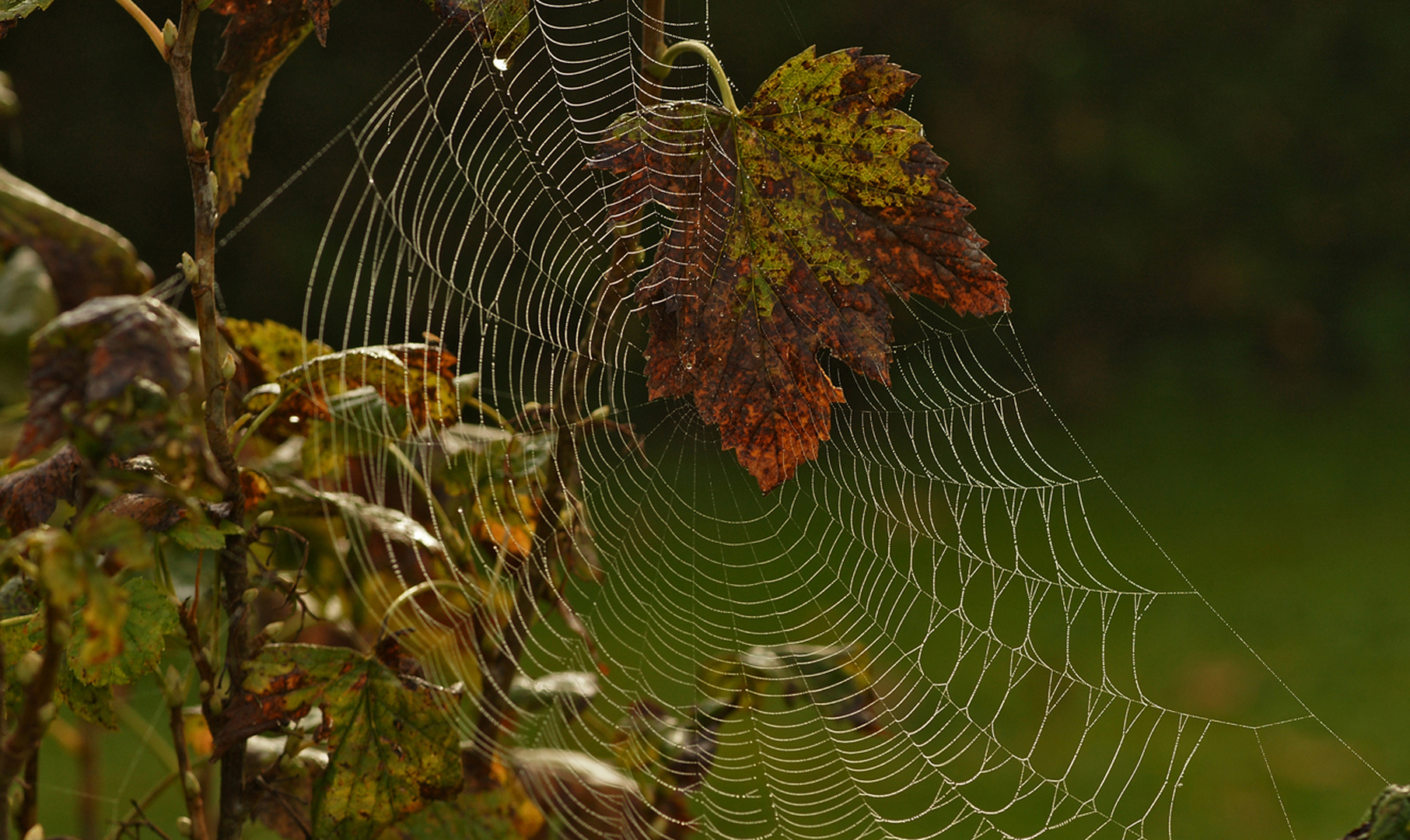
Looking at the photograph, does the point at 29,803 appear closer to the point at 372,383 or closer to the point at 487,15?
the point at 372,383

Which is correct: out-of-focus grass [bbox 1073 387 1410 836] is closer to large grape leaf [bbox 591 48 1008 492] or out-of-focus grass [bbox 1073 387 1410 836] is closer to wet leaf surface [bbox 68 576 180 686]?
large grape leaf [bbox 591 48 1008 492]

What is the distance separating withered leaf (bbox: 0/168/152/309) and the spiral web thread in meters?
0.20

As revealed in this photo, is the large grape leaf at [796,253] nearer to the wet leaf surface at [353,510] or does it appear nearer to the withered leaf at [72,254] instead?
the wet leaf surface at [353,510]

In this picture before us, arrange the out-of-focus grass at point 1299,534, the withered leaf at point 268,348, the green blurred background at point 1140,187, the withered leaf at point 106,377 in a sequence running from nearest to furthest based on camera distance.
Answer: the withered leaf at point 106,377
the withered leaf at point 268,348
the out-of-focus grass at point 1299,534
the green blurred background at point 1140,187

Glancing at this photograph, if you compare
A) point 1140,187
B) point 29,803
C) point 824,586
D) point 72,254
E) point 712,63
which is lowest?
point 29,803

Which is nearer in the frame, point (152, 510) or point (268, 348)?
point (152, 510)

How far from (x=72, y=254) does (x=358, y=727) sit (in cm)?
34

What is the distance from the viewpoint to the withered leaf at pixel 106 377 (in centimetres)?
28

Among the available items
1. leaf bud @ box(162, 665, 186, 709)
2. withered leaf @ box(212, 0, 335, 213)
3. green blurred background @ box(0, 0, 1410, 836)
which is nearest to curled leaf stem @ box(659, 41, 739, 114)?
withered leaf @ box(212, 0, 335, 213)

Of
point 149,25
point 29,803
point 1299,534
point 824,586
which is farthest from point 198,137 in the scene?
point 1299,534

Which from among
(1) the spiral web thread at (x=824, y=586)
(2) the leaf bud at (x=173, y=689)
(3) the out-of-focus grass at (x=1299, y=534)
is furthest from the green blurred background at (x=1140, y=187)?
(2) the leaf bud at (x=173, y=689)

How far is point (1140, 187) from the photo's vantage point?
108 inches

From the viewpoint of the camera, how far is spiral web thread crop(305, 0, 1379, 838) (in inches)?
38.9

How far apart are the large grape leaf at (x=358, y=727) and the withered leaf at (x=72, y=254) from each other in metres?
0.25
